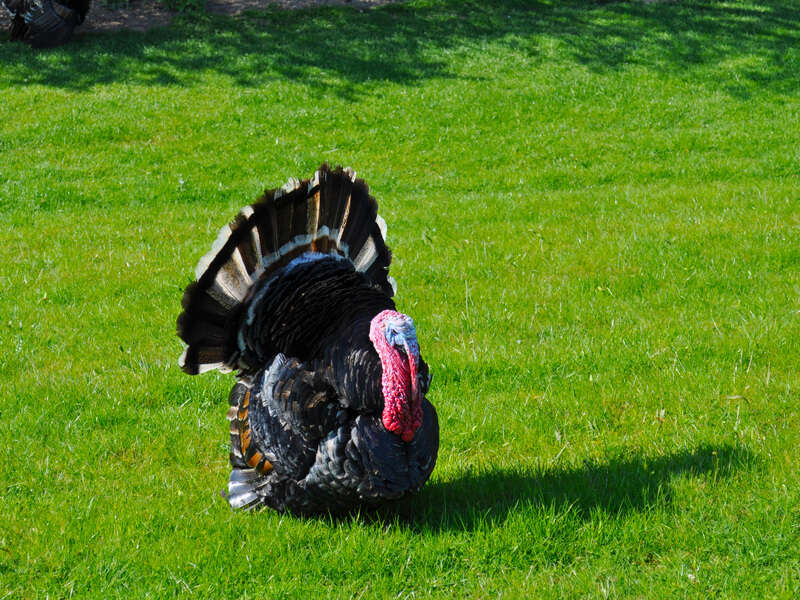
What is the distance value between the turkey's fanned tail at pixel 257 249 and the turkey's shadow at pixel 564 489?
3.93 feet

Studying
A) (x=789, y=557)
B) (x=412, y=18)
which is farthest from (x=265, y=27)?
(x=789, y=557)

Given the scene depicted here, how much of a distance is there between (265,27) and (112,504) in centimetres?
1561

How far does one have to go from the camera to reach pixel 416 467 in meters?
4.05

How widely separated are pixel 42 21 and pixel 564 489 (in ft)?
51.0

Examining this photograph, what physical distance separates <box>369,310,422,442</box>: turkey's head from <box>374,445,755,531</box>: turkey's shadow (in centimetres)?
63

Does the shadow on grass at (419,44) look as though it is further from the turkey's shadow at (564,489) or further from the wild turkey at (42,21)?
the turkey's shadow at (564,489)

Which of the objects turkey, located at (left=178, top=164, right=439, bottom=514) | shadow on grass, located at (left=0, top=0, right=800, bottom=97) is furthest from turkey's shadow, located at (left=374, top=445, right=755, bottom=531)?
shadow on grass, located at (left=0, top=0, right=800, bottom=97)

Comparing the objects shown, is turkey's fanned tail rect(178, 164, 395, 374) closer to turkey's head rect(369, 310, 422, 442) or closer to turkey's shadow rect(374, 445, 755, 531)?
turkey's head rect(369, 310, 422, 442)

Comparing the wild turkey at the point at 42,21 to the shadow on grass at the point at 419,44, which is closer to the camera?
the shadow on grass at the point at 419,44

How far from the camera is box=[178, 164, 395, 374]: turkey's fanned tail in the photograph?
4.18 meters

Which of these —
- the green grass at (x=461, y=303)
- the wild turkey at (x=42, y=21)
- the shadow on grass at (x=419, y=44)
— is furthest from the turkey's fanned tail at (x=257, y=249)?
the wild turkey at (x=42, y=21)

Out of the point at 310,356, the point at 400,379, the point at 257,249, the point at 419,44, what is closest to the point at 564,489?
the point at 400,379

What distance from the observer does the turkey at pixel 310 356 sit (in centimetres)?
398

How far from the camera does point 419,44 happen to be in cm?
1792
